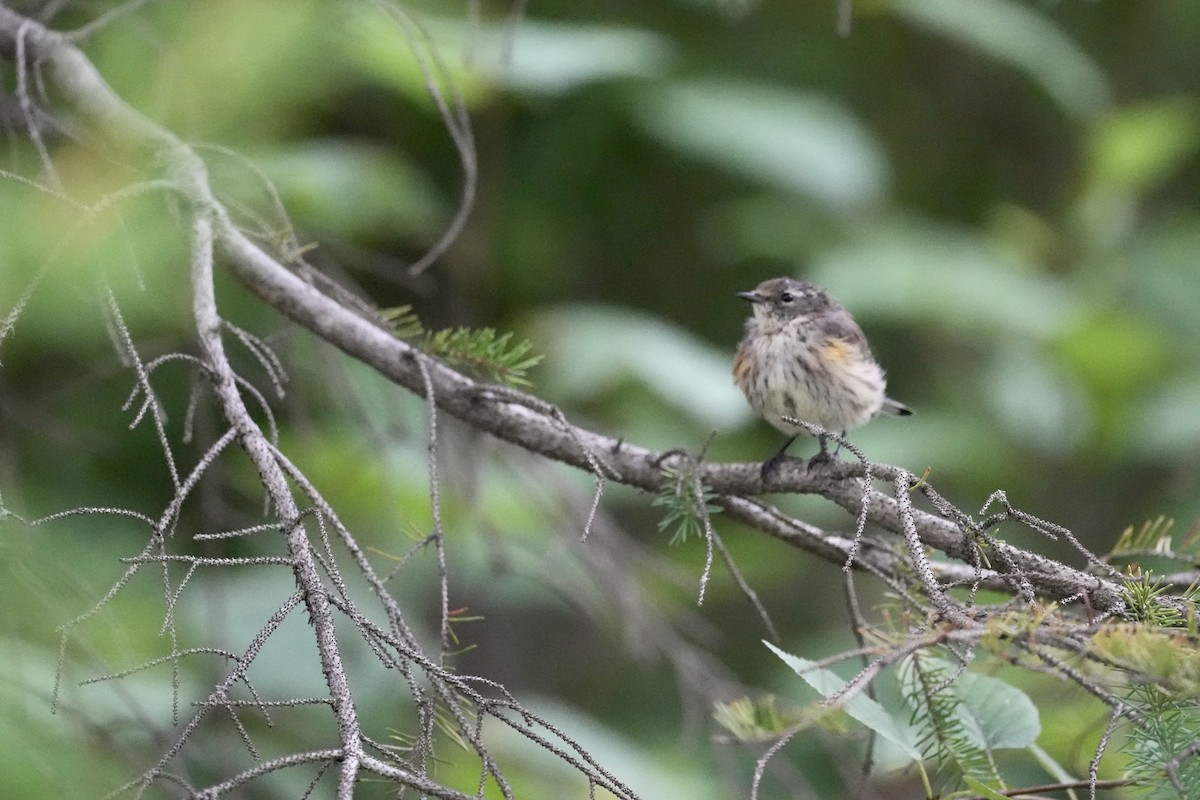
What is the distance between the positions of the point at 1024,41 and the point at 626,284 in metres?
2.55

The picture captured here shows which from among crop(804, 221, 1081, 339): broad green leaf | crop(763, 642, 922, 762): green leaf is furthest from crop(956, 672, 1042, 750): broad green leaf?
crop(804, 221, 1081, 339): broad green leaf

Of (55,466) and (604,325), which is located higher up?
Answer: (604,325)

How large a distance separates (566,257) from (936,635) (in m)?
5.30

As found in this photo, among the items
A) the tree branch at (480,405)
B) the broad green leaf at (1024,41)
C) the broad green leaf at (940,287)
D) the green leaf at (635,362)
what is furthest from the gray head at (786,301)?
the broad green leaf at (1024,41)

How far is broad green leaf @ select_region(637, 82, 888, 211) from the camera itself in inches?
228

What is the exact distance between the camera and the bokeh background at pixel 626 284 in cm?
351

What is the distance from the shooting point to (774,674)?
6258mm

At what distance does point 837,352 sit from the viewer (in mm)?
3848

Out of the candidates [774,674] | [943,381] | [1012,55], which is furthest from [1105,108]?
[774,674]

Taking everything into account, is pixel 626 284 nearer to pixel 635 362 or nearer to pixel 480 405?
pixel 635 362

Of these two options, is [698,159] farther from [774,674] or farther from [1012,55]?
[774,674]

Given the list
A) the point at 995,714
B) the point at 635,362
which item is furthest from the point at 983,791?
the point at 635,362

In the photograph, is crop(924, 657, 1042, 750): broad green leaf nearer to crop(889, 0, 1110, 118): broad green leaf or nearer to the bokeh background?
the bokeh background

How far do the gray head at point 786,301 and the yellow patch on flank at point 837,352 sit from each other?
212 millimetres
